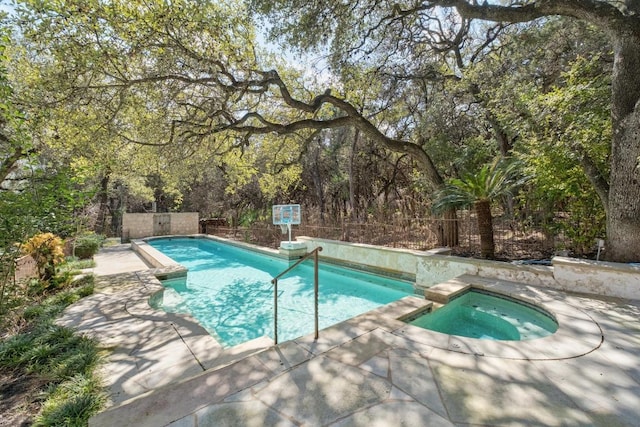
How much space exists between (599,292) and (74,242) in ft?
42.4

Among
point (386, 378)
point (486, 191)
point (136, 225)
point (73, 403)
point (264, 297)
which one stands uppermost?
point (486, 191)

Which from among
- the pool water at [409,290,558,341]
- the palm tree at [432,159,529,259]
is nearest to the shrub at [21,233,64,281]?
the pool water at [409,290,558,341]

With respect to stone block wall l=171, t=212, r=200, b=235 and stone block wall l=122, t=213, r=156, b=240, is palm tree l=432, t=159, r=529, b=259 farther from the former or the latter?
stone block wall l=122, t=213, r=156, b=240

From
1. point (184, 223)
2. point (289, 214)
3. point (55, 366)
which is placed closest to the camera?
point (55, 366)

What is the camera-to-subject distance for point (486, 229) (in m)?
6.00

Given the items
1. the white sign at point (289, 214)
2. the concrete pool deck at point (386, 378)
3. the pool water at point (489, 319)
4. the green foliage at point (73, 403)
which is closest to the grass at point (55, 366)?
the green foliage at point (73, 403)

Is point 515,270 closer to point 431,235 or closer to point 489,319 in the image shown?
point 489,319

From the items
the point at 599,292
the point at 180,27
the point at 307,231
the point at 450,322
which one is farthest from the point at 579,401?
the point at 307,231

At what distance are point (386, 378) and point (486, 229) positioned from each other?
16.0 feet

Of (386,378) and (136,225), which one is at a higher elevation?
(136,225)

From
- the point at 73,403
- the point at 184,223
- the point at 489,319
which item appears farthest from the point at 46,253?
the point at 184,223

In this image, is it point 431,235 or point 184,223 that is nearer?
point 431,235

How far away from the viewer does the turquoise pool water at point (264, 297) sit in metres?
5.22

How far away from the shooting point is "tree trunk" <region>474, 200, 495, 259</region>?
5965 millimetres
